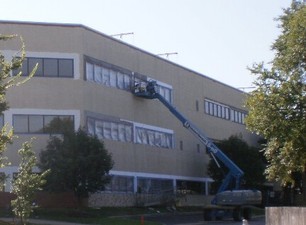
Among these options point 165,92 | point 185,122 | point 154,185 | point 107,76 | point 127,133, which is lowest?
point 154,185

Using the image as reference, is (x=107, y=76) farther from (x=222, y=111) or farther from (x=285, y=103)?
(x=285, y=103)

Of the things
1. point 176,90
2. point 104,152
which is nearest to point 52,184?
point 104,152

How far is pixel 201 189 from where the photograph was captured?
76.1 metres

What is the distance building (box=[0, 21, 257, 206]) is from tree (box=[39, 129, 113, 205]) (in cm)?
352

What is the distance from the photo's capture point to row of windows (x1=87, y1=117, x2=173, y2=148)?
5778cm

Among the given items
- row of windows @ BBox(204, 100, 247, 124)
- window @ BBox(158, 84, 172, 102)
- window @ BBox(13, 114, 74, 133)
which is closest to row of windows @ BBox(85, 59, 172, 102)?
window @ BBox(13, 114, 74, 133)

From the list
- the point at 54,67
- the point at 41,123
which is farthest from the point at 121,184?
A: the point at 54,67

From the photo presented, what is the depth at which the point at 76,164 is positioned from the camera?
48906 mm

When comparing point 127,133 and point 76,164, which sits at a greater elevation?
point 127,133

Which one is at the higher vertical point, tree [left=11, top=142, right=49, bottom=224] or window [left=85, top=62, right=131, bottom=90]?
window [left=85, top=62, right=131, bottom=90]

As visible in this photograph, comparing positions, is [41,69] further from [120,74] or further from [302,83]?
[302,83]

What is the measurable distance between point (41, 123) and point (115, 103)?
7.52m

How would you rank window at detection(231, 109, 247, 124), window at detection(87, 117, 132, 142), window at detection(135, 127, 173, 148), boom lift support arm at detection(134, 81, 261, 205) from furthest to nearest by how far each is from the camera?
window at detection(231, 109, 247, 124) → window at detection(135, 127, 173, 148) → boom lift support arm at detection(134, 81, 261, 205) → window at detection(87, 117, 132, 142)

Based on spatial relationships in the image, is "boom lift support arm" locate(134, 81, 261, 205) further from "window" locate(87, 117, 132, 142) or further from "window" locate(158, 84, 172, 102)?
"window" locate(158, 84, 172, 102)
